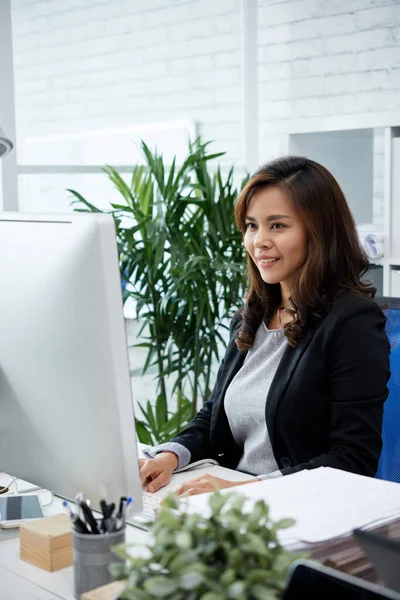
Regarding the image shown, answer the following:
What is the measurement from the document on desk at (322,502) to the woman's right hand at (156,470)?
34 cm

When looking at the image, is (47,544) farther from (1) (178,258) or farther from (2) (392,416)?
(1) (178,258)

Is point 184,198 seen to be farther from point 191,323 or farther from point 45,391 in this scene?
point 45,391

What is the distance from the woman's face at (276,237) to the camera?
1752mm

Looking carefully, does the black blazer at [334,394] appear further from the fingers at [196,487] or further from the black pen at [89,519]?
the black pen at [89,519]

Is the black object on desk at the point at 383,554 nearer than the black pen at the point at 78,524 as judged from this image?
Yes

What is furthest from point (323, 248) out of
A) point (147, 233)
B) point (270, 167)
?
point (147, 233)

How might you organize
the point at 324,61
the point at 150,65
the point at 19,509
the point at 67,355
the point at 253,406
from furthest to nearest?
the point at 150,65 < the point at 324,61 < the point at 253,406 < the point at 19,509 < the point at 67,355

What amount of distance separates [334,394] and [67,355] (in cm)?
71

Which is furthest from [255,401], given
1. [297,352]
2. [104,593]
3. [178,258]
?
[178,258]

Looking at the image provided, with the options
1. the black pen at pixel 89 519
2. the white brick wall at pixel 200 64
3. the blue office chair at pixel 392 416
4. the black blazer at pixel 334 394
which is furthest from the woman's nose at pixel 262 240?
the white brick wall at pixel 200 64

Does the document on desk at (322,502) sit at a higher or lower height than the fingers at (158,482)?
higher

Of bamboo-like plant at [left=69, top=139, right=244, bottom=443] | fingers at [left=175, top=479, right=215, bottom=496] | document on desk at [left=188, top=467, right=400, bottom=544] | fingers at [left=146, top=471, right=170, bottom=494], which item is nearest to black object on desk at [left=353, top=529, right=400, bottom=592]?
document on desk at [left=188, top=467, right=400, bottom=544]

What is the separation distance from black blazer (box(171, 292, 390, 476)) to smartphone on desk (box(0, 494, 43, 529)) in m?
0.43

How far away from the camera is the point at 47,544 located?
3.72 ft
